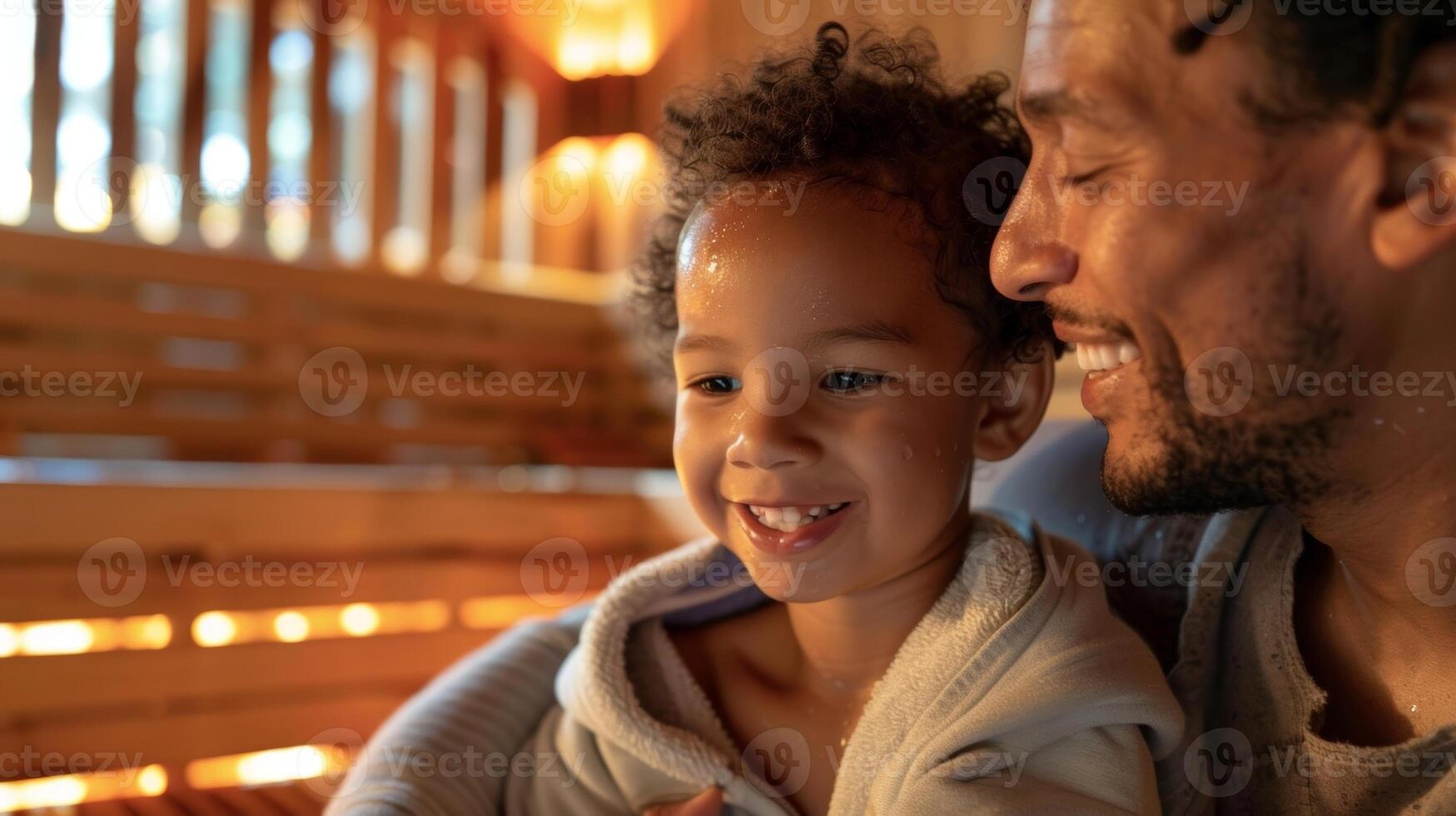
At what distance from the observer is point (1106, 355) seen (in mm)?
779

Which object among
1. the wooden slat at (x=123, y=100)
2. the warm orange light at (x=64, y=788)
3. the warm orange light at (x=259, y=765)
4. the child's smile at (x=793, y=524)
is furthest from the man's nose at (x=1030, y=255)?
the wooden slat at (x=123, y=100)

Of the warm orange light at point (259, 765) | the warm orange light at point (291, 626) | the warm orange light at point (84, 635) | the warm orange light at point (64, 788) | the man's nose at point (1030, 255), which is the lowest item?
the warm orange light at point (259, 765)

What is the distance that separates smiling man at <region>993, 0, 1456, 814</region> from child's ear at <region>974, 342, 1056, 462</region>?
0.22m

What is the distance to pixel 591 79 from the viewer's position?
405 cm

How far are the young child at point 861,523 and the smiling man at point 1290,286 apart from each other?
150 millimetres

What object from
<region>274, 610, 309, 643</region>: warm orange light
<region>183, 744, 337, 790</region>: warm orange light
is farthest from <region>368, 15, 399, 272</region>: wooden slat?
<region>183, 744, 337, 790</region>: warm orange light

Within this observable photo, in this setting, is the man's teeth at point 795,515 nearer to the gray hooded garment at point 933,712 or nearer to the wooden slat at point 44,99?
the gray hooded garment at point 933,712

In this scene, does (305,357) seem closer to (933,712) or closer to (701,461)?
(701,461)

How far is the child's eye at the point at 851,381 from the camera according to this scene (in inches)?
36.6

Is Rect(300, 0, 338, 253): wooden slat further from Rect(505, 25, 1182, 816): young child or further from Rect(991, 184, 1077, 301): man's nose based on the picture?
Rect(991, 184, 1077, 301): man's nose

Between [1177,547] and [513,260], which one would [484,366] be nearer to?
[513,260]

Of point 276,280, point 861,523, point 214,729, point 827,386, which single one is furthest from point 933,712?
point 276,280

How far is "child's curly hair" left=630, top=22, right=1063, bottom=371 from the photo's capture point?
0.97 meters

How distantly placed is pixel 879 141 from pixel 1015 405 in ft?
0.87
